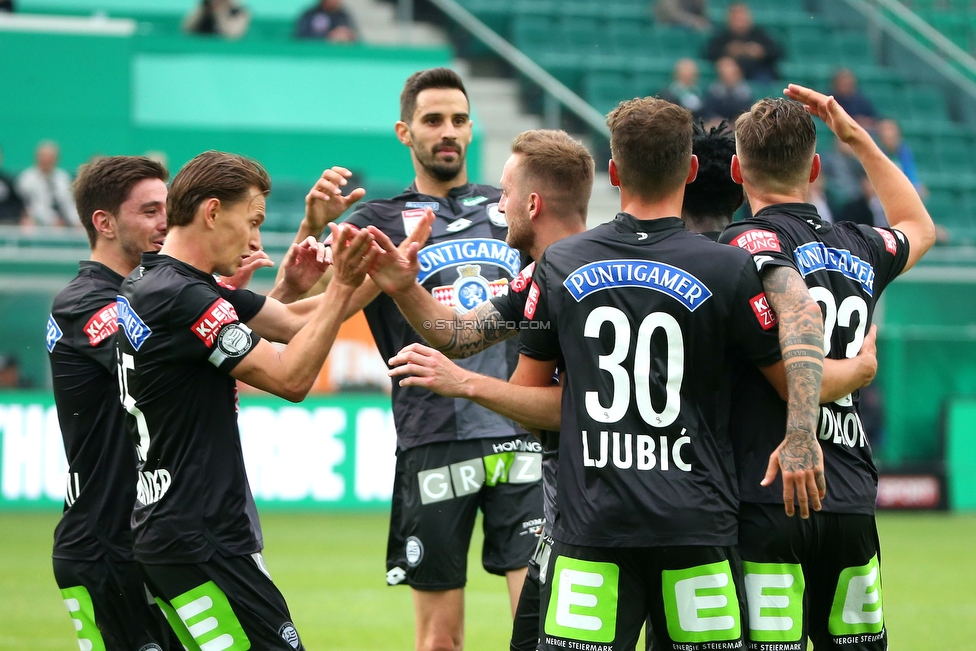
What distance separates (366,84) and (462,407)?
43.4 feet

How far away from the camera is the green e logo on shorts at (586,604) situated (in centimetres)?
399

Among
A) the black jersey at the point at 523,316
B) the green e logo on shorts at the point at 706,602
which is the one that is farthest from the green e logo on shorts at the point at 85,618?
the green e logo on shorts at the point at 706,602

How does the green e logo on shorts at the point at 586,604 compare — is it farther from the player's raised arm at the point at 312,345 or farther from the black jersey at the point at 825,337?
the player's raised arm at the point at 312,345

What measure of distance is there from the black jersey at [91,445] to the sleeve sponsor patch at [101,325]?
42mm

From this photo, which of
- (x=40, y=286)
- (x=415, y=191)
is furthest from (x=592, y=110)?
(x=415, y=191)

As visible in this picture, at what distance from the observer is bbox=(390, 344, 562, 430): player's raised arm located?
13.8 feet

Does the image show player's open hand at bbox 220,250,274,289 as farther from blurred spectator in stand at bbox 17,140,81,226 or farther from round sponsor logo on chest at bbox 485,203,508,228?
blurred spectator in stand at bbox 17,140,81,226

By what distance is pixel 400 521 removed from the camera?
6113 mm

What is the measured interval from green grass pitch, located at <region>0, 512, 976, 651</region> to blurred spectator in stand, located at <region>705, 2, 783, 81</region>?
850cm

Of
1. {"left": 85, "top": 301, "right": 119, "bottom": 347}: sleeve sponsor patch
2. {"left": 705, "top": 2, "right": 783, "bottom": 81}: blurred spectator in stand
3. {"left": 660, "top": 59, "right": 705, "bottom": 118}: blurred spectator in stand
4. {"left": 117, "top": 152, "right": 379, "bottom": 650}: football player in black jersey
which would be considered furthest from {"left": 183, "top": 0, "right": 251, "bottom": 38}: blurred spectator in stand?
{"left": 117, "top": 152, "right": 379, "bottom": 650}: football player in black jersey

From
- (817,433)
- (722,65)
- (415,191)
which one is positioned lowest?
(817,433)

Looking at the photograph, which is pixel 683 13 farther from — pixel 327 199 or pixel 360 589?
pixel 327 199

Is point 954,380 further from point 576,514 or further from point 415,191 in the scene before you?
point 576,514

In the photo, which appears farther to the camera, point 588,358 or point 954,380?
point 954,380
